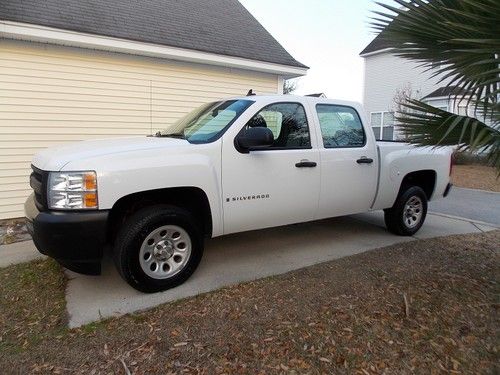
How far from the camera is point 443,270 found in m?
4.39

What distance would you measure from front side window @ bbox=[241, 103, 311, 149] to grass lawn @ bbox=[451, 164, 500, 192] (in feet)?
27.3

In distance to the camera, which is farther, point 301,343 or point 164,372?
point 301,343

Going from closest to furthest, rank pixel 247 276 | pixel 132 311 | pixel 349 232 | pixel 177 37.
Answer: pixel 132 311
pixel 247 276
pixel 349 232
pixel 177 37

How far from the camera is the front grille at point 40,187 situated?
11.0 feet

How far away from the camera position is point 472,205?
8977 millimetres

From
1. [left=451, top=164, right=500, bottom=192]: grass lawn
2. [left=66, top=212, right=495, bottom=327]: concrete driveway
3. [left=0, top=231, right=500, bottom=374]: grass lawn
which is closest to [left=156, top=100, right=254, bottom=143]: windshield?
[left=66, top=212, right=495, bottom=327]: concrete driveway

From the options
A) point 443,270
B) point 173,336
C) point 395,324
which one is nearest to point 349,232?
point 443,270

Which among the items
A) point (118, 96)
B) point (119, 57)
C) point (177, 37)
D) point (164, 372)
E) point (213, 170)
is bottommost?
point (164, 372)

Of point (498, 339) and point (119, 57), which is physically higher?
point (119, 57)

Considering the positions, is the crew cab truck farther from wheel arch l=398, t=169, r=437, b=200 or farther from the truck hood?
wheel arch l=398, t=169, r=437, b=200

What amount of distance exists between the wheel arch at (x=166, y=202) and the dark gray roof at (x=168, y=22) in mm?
4432

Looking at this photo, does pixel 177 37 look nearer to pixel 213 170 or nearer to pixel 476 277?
pixel 213 170

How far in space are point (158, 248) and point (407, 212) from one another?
386 centimetres

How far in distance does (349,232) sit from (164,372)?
13.4ft
